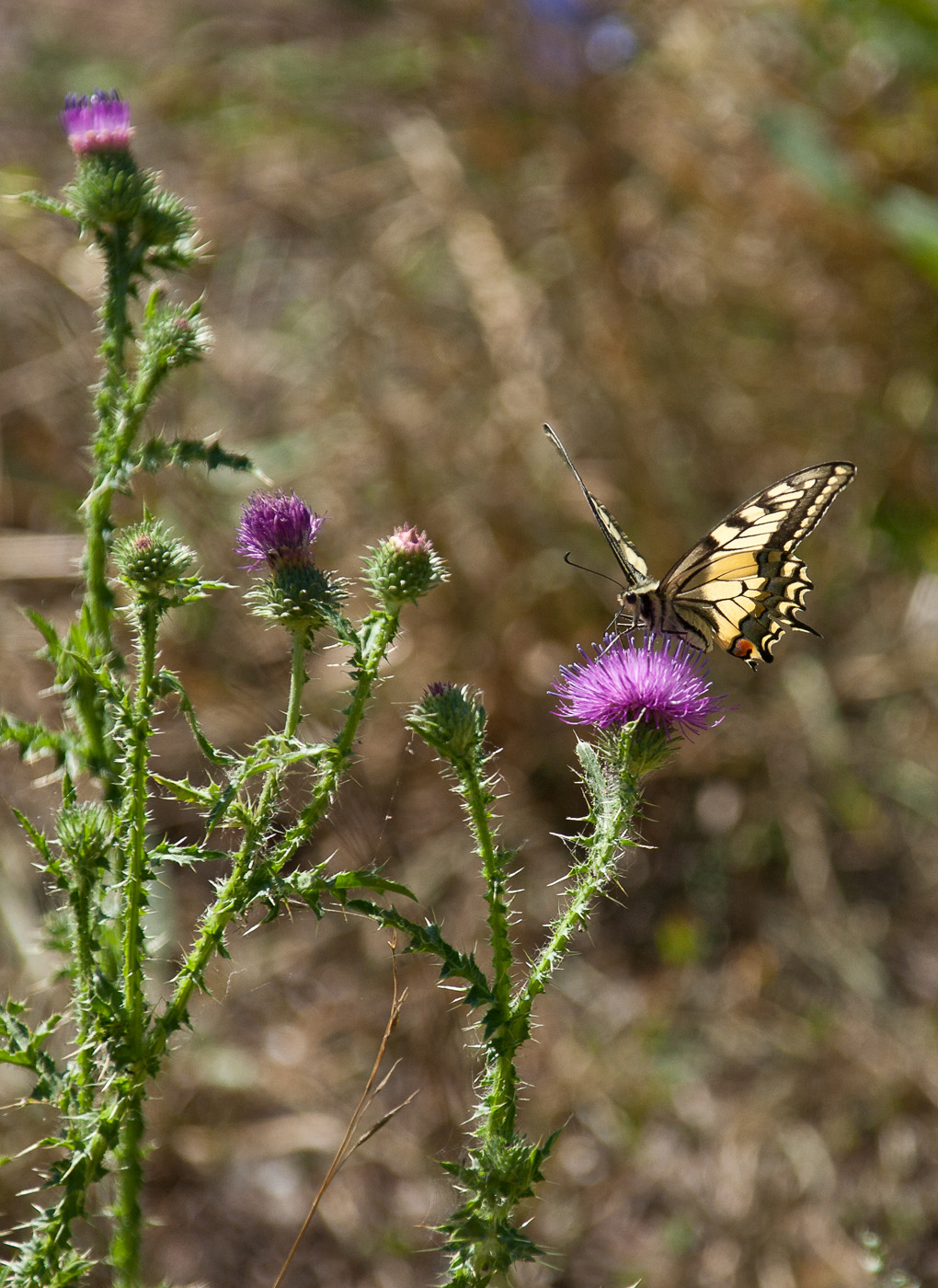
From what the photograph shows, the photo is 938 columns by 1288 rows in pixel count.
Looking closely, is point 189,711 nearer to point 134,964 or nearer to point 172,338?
point 134,964

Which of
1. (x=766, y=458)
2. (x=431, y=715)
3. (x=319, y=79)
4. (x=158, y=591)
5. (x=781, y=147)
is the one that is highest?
(x=319, y=79)

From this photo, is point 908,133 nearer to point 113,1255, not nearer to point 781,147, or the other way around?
point 781,147

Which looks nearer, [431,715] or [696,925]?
[431,715]

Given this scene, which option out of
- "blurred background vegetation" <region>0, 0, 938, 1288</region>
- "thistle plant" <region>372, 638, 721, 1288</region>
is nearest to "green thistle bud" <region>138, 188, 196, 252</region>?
"thistle plant" <region>372, 638, 721, 1288</region>

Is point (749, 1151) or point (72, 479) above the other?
point (72, 479)

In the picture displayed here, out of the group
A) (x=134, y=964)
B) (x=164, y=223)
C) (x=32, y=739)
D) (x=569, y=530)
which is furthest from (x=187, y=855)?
(x=569, y=530)

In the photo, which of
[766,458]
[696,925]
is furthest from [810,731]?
[766,458]

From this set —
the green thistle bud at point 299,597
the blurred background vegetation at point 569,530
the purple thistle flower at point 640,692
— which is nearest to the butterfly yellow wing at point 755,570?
the purple thistle flower at point 640,692

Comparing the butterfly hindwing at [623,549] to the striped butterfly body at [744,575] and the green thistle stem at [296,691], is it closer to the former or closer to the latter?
the striped butterfly body at [744,575]
